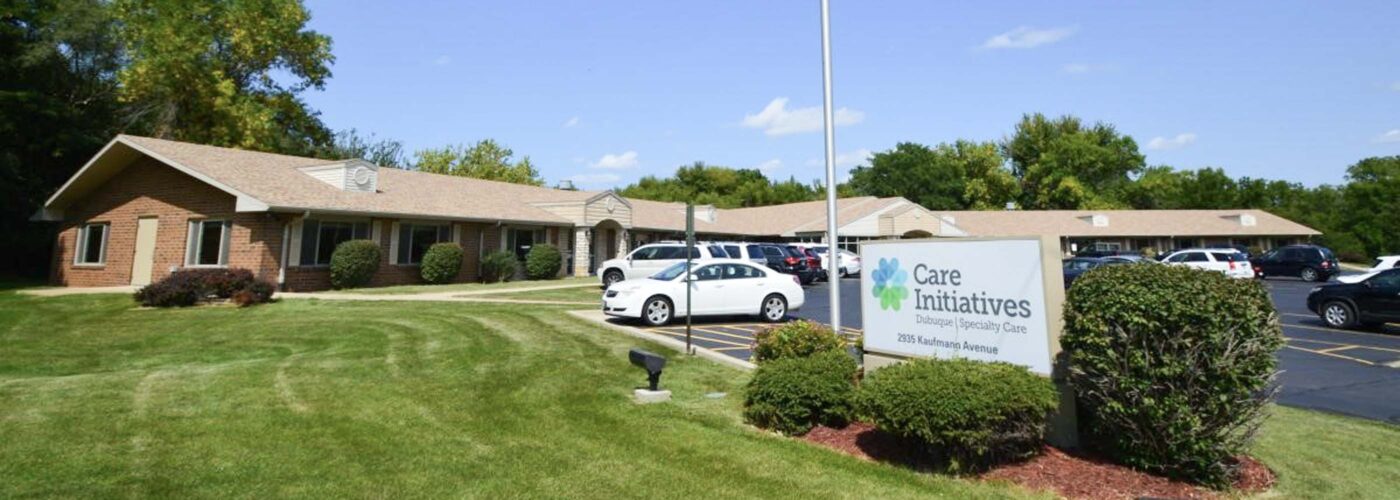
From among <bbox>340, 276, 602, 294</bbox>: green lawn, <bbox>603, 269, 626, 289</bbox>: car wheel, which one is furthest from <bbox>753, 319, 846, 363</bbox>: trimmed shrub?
<bbox>340, 276, 602, 294</bbox>: green lawn

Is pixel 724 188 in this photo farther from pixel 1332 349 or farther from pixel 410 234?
pixel 1332 349

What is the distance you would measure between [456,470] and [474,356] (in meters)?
5.15

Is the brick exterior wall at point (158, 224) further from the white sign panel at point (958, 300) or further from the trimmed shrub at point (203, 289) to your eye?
the white sign panel at point (958, 300)

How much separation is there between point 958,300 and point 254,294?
1795cm

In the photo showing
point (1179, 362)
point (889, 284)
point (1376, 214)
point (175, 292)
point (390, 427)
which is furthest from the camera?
point (1376, 214)

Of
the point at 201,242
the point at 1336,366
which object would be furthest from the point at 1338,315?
the point at 201,242

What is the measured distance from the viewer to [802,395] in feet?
20.5

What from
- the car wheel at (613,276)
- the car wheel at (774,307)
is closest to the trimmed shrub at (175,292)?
the car wheel at (613,276)

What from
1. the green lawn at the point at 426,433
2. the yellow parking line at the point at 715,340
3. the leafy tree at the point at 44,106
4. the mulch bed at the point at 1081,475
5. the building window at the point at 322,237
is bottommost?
the mulch bed at the point at 1081,475

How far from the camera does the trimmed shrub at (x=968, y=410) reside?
4.81m

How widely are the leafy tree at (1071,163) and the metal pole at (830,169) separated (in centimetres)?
6397

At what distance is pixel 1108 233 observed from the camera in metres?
47.8

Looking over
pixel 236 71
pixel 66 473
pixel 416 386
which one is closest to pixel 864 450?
pixel 416 386

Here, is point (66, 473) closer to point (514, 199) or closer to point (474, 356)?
point (474, 356)
